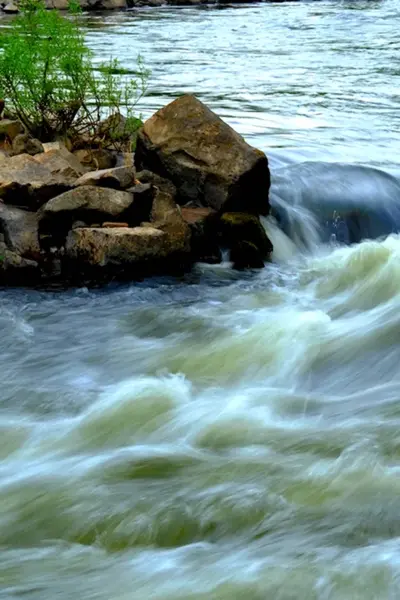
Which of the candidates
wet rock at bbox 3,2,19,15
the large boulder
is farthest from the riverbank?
the large boulder

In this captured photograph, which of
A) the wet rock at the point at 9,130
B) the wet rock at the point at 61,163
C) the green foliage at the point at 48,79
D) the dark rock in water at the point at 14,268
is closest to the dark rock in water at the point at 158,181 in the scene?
the wet rock at the point at 61,163

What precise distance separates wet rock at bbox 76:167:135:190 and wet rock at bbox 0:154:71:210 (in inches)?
6.0

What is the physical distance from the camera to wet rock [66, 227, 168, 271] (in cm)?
670

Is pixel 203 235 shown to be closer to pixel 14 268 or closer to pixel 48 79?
pixel 14 268

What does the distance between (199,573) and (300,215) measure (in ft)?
16.5

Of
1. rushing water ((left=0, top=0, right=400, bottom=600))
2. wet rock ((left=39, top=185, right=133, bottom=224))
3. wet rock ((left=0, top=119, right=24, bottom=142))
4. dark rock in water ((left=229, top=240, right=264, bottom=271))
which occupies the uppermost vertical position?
wet rock ((left=0, top=119, right=24, bottom=142))

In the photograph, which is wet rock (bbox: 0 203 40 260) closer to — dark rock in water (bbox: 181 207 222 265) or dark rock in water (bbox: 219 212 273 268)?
dark rock in water (bbox: 181 207 222 265)

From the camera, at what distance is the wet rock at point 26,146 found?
7914 millimetres

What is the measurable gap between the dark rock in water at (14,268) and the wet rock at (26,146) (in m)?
1.41

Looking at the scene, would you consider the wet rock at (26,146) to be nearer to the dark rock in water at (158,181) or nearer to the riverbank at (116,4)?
the dark rock in water at (158,181)

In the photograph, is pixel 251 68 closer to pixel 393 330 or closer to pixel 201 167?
pixel 201 167

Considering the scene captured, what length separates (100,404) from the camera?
522 cm

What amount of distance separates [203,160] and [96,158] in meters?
1.10

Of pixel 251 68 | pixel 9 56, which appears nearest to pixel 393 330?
pixel 9 56
